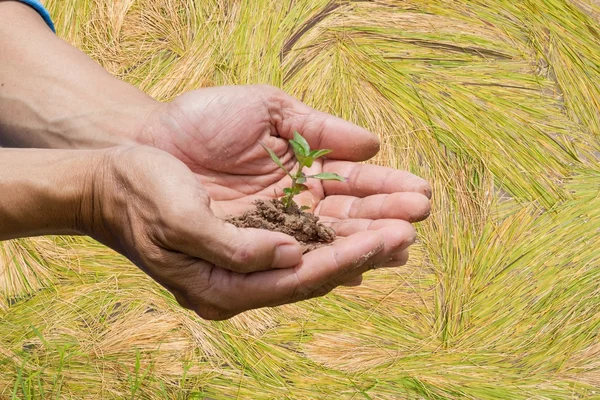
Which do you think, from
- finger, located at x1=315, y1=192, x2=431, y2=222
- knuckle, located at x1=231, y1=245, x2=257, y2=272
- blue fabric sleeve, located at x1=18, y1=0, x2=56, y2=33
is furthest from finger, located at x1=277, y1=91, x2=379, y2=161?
blue fabric sleeve, located at x1=18, y1=0, x2=56, y2=33

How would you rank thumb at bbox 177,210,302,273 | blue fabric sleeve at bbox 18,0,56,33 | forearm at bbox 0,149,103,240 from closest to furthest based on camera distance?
thumb at bbox 177,210,302,273 < forearm at bbox 0,149,103,240 < blue fabric sleeve at bbox 18,0,56,33

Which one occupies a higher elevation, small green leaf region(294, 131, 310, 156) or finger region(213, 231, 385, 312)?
small green leaf region(294, 131, 310, 156)

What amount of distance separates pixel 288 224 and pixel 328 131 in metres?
0.41

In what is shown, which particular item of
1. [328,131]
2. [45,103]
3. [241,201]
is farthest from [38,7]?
[328,131]

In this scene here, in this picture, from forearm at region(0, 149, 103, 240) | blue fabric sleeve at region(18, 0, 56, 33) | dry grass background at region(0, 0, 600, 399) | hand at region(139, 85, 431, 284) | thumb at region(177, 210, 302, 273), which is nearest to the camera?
thumb at region(177, 210, 302, 273)

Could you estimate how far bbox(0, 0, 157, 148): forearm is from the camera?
83.0 inches

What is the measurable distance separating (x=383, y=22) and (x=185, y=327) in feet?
6.57

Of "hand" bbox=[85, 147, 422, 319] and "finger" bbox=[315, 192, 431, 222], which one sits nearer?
"hand" bbox=[85, 147, 422, 319]

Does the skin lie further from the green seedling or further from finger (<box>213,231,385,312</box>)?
the green seedling

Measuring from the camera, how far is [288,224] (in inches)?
70.4

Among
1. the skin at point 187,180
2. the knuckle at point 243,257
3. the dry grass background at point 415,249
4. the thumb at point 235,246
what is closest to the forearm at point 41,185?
the skin at point 187,180

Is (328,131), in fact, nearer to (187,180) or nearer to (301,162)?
(301,162)

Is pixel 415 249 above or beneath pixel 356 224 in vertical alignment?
beneath

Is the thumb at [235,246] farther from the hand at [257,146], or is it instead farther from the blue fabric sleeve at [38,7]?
the blue fabric sleeve at [38,7]
